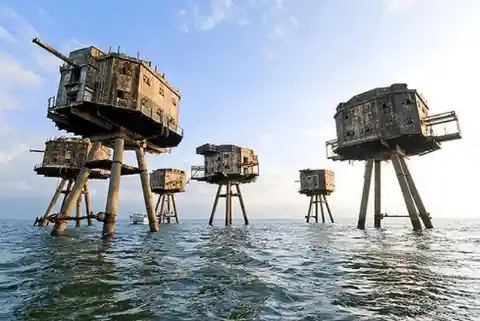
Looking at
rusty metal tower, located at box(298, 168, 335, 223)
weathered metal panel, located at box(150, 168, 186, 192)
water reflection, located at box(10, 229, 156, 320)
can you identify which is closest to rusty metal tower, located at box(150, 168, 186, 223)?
weathered metal panel, located at box(150, 168, 186, 192)

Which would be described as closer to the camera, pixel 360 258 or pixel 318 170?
pixel 360 258

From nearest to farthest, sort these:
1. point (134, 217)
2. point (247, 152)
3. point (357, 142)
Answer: point (357, 142) < point (247, 152) < point (134, 217)

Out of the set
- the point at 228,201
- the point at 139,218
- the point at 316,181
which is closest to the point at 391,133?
the point at 228,201

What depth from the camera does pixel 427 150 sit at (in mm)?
28812

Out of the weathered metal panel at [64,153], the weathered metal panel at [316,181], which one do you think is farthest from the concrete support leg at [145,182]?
the weathered metal panel at [316,181]

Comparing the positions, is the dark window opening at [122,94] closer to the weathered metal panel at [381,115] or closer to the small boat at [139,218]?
the weathered metal panel at [381,115]

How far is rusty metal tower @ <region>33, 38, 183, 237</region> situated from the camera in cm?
1889

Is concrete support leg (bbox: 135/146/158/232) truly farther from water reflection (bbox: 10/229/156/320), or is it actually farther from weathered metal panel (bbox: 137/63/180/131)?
water reflection (bbox: 10/229/156/320)

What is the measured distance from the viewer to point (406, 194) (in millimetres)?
26062

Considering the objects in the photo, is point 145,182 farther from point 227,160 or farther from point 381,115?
point 381,115

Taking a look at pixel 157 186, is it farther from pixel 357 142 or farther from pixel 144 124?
pixel 357 142

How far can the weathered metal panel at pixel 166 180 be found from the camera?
48469 mm

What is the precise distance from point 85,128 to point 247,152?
22368mm

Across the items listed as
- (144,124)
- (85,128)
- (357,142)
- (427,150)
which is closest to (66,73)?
(85,128)
